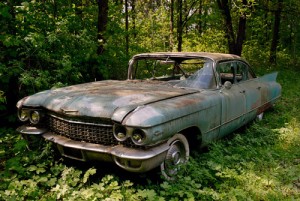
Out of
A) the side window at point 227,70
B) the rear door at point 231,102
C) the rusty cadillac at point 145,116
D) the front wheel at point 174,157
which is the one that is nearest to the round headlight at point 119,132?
the rusty cadillac at point 145,116

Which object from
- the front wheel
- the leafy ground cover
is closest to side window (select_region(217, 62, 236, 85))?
the leafy ground cover

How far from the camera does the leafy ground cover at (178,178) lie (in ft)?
11.2

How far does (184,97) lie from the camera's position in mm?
4148

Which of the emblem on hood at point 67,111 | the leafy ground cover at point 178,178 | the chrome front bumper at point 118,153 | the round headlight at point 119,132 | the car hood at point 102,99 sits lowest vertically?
the leafy ground cover at point 178,178

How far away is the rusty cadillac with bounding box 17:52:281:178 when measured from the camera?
3.33 meters

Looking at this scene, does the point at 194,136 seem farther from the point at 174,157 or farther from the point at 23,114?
the point at 23,114

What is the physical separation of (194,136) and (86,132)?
4.81ft

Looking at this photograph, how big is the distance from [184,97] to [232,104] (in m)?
1.27

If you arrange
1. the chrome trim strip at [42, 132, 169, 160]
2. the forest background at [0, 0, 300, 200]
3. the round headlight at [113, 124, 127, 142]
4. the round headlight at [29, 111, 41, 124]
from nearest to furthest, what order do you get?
the chrome trim strip at [42, 132, 169, 160] < the round headlight at [113, 124, 127, 142] < the forest background at [0, 0, 300, 200] < the round headlight at [29, 111, 41, 124]

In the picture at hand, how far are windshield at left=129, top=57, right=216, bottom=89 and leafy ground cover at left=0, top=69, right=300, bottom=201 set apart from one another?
0.99 metres

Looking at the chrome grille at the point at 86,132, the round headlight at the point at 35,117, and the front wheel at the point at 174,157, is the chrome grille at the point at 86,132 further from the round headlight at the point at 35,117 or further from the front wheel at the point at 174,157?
the front wheel at the point at 174,157

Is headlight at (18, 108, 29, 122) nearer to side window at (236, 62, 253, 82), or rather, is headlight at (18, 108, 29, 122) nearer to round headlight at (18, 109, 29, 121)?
round headlight at (18, 109, 29, 121)

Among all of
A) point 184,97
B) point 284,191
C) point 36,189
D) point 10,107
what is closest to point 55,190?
point 36,189

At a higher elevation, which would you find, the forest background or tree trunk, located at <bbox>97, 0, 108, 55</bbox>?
tree trunk, located at <bbox>97, 0, 108, 55</bbox>
